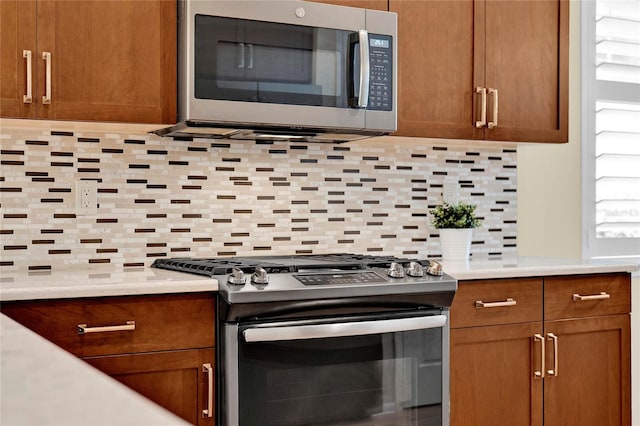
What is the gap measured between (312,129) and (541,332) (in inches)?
43.1

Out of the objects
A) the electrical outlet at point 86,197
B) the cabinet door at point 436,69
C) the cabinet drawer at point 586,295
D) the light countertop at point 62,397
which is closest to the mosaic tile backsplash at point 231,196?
the electrical outlet at point 86,197

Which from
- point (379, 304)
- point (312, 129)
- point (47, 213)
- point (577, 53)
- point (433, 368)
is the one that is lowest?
point (433, 368)

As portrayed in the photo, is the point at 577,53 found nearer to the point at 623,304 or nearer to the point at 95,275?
the point at 623,304

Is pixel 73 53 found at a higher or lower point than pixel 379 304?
higher

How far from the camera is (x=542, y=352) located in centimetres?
257

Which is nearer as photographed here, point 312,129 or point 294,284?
point 294,284

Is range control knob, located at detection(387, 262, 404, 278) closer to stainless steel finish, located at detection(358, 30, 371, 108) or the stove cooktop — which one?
the stove cooktop

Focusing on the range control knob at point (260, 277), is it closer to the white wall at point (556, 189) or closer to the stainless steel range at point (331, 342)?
the stainless steel range at point (331, 342)

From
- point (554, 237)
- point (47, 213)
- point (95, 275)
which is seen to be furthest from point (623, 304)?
point (47, 213)

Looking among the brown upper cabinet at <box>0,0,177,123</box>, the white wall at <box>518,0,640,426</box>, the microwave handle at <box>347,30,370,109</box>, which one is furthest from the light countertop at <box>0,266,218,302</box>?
the white wall at <box>518,0,640,426</box>

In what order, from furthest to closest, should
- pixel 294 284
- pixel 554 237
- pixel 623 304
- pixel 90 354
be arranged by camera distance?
pixel 554 237 → pixel 623 304 → pixel 294 284 → pixel 90 354

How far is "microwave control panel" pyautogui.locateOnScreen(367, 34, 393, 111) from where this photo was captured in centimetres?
252

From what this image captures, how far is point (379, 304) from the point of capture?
2.20 m

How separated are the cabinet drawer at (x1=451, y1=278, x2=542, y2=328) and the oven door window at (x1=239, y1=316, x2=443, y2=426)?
0.16m
